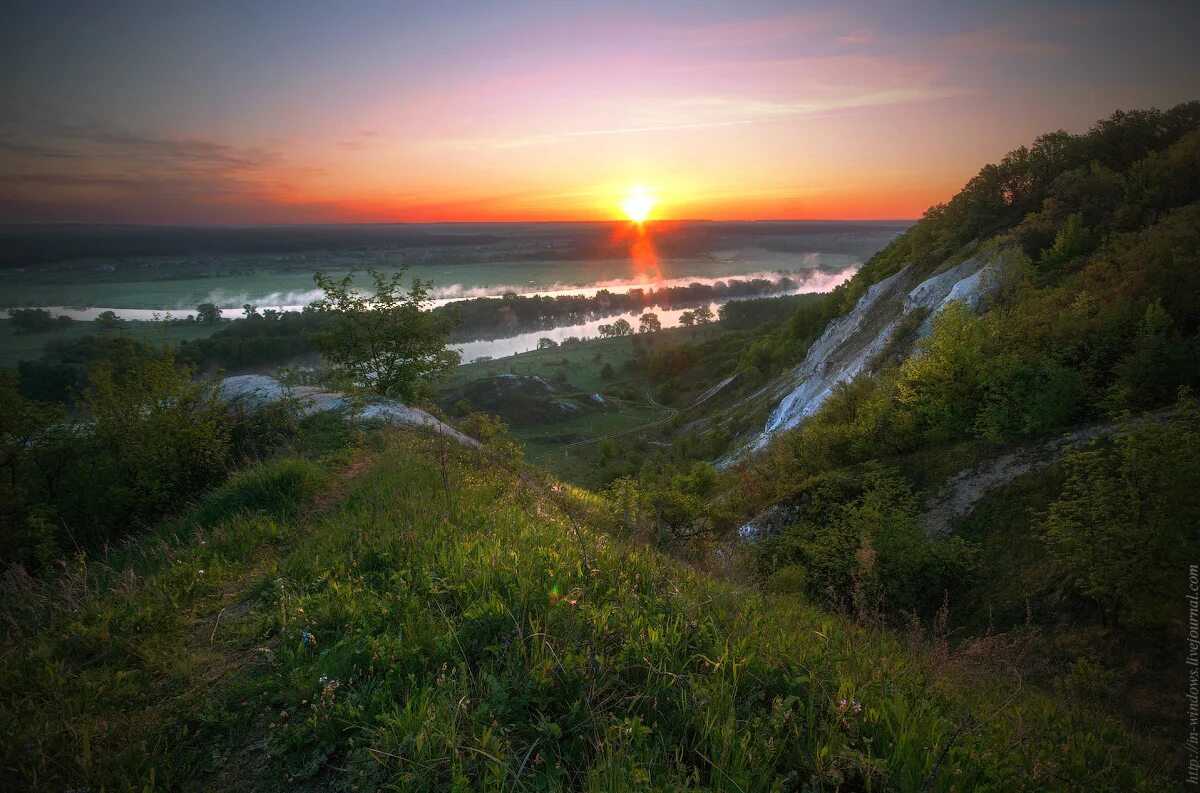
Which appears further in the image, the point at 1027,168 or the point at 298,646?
the point at 1027,168

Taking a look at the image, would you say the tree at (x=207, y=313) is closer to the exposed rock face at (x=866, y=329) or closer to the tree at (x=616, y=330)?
the tree at (x=616, y=330)

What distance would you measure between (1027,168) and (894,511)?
32.5 meters

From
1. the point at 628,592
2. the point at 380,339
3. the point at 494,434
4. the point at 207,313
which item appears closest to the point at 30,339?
the point at 380,339

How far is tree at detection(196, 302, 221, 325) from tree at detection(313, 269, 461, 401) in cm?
9677

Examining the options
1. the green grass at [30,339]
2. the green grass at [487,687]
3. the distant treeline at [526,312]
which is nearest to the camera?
the green grass at [487,687]

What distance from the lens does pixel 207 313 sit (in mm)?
97688

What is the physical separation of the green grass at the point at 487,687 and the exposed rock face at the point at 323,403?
6835mm

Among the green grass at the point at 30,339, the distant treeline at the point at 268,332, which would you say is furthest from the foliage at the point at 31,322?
the green grass at the point at 30,339

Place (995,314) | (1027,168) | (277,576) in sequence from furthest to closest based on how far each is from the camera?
1. (1027,168)
2. (995,314)
3. (277,576)

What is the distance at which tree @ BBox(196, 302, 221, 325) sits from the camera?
97375mm

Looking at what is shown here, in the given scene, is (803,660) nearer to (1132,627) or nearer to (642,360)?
(1132,627)

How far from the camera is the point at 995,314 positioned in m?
19.6

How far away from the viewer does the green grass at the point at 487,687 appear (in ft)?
9.59

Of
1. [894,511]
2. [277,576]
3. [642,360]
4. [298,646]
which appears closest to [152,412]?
[277,576]
